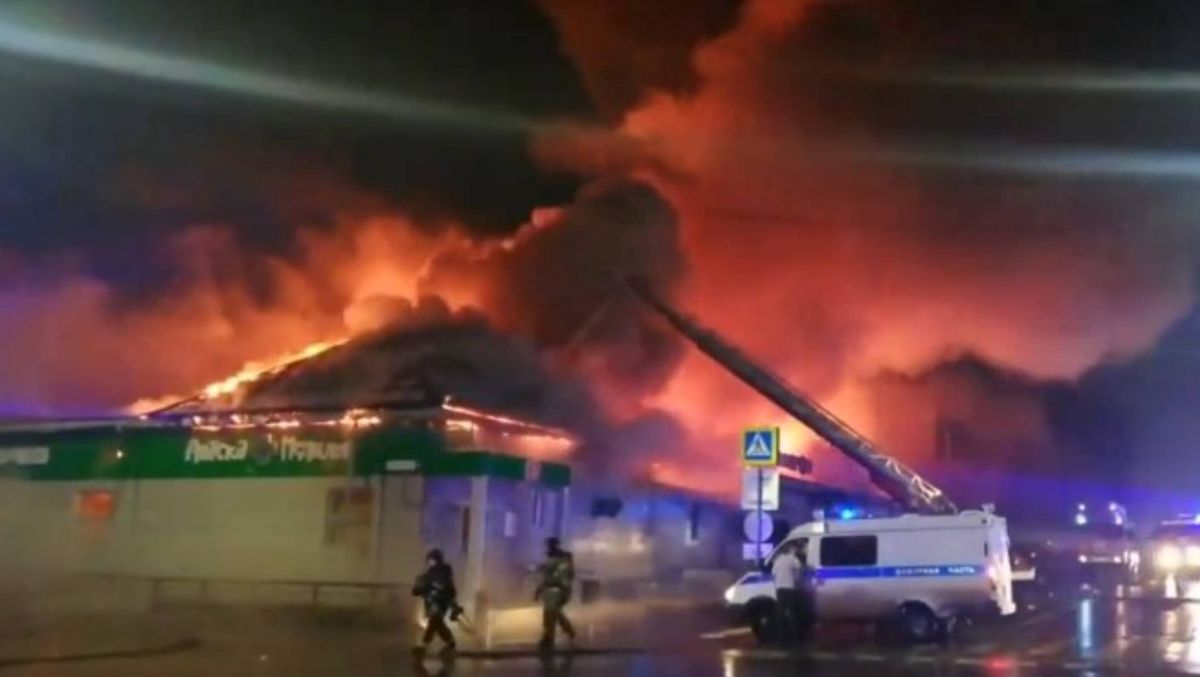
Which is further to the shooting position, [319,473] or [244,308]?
[244,308]

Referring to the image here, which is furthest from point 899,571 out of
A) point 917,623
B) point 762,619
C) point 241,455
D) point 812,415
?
point 812,415

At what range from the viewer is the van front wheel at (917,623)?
2156cm

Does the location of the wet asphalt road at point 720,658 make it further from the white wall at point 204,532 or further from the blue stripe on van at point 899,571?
the white wall at point 204,532

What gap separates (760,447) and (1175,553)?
24.9 m

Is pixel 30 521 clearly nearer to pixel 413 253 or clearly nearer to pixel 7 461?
pixel 7 461

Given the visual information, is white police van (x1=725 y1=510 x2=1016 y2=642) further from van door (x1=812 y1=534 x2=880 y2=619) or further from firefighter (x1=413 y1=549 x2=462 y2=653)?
firefighter (x1=413 y1=549 x2=462 y2=653)

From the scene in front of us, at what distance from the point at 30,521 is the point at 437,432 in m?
9.82

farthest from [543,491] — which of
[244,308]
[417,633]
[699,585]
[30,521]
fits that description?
[244,308]

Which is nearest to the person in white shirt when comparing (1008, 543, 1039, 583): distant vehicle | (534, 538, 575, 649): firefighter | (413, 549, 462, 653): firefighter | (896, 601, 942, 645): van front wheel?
(896, 601, 942, 645): van front wheel

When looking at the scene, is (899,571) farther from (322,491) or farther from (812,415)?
(812,415)

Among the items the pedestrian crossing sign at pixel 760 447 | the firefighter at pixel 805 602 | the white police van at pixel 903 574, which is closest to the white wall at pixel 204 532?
the pedestrian crossing sign at pixel 760 447

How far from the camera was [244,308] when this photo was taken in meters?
39.9

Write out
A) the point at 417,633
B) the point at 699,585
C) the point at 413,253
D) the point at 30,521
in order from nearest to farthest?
the point at 417,633, the point at 30,521, the point at 699,585, the point at 413,253

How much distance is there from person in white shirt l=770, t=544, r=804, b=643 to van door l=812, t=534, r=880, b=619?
4.64 ft
